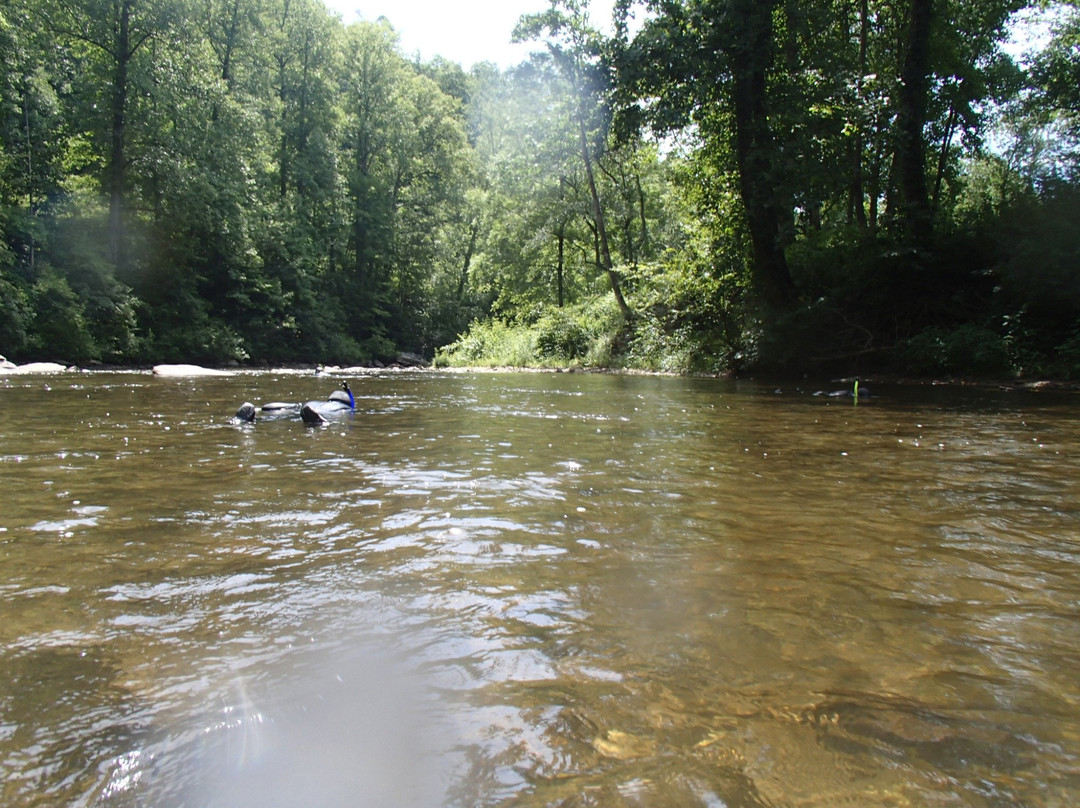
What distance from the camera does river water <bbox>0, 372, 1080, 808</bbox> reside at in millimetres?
1324

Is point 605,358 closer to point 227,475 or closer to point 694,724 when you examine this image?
point 227,475

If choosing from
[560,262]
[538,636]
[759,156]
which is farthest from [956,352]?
[560,262]

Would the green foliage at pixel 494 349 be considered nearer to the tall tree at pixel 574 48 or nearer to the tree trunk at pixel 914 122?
the tall tree at pixel 574 48

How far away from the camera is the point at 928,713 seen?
154 centimetres

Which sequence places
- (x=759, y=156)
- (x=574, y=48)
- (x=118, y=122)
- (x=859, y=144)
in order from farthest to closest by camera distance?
1. (x=118, y=122)
2. (x=574, y=48)
3. (x=859, y=144)
4. (x=759, y=156)

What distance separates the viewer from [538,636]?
1945mm

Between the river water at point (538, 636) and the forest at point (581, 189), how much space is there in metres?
10.7

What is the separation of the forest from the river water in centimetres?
1072

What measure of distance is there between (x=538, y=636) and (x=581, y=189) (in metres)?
28.5

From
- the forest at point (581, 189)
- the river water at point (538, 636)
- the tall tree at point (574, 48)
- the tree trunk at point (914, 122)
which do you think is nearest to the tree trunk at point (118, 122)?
the forest at point (581, 189)

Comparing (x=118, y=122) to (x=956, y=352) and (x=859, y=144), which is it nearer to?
(x=859, y=144)

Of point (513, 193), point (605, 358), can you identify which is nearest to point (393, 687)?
point (605, 358)

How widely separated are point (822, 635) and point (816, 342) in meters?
13.9

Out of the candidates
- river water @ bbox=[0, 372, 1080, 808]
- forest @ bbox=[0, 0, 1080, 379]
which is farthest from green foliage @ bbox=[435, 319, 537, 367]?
river water @ bbox=[0, 372, 1080, 808]
